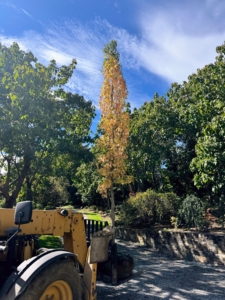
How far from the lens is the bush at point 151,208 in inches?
478

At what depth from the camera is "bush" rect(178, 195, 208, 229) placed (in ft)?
32.3

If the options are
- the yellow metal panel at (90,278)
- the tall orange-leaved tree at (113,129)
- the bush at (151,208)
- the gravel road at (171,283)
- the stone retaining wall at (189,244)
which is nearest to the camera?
the yellow metal panel at (90,278)

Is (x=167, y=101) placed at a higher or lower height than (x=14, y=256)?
higher

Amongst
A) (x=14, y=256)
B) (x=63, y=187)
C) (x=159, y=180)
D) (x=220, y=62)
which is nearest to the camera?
(x=14, y=256)

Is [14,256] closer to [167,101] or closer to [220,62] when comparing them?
[220,62]

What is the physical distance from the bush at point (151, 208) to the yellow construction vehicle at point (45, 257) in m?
7.77

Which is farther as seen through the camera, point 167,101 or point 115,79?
point 167,101

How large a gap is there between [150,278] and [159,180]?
10625mm

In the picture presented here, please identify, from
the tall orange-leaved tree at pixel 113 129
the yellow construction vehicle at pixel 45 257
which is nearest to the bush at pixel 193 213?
→ the tall orange-leaved tree at pixel 113 129

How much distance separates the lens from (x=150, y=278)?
6.49 m

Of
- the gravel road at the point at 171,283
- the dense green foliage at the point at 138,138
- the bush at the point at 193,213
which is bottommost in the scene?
the gravel road at the point at 171,283

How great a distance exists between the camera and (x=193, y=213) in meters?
10.1

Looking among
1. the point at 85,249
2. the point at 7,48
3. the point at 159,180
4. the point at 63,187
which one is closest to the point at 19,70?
the point at 7,48

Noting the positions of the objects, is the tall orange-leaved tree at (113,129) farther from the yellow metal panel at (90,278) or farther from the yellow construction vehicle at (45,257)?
the yellow metal panel at (90,278)
